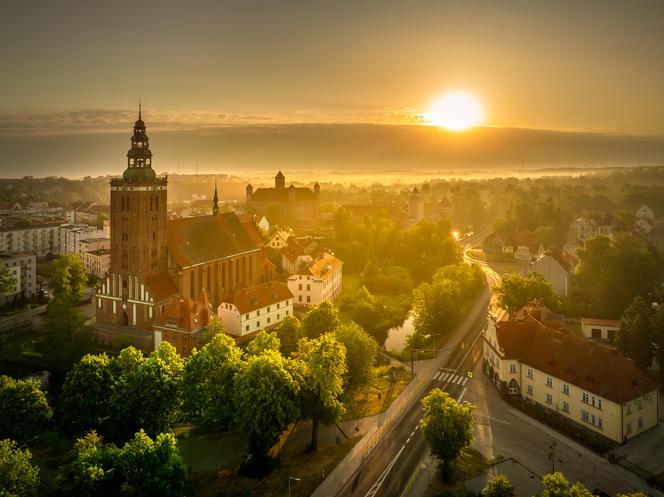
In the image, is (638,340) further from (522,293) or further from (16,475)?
(16,475)

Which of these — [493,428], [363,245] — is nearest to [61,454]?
[493,428]

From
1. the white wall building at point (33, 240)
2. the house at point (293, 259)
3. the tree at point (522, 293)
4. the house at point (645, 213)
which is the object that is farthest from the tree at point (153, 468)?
the house at point (645, 213)

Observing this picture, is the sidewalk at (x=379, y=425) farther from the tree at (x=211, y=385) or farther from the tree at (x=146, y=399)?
the tree at (x=146, y=399)

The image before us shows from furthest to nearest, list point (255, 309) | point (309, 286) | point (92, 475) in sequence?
1. point (309, 286)
2. point (255, 309)
3. point (92, 475)

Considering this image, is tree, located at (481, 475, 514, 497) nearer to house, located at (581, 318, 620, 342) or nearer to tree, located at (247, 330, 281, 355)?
tree, located at (247, 330, 281, 355)

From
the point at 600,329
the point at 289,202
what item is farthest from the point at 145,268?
the point at 289,202

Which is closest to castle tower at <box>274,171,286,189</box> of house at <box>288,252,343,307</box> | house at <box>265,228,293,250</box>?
house at <box>265,228,293,250</box>

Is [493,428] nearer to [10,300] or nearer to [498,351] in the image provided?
[498,351]
